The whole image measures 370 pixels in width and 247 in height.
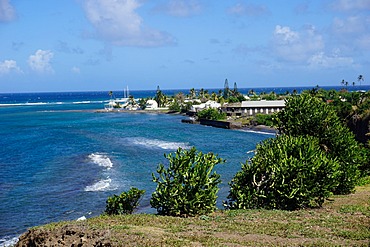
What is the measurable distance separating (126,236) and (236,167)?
32.6m

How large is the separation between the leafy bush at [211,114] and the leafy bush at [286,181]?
8145 centimetres

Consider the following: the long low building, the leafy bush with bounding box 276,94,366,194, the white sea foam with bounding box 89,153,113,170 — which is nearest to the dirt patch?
the leafy bush with bounding box 276,94,366,194

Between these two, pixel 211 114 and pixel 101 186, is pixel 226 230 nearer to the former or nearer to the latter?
pixel 101 186

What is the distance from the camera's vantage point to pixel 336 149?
100 feet

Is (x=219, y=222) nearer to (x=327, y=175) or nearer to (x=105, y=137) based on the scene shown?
(x=327, y=175)

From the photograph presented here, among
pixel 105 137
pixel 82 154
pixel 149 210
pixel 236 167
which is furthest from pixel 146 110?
pixel 149 210

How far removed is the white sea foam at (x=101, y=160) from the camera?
50.6 m

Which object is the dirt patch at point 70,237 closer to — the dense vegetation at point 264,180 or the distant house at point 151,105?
the dense vegetation at point 264,180

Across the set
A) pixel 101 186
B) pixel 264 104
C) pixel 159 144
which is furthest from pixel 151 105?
pixel 101 186

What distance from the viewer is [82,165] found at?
1980 inches

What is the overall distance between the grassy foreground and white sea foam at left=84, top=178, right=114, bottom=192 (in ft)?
58.5

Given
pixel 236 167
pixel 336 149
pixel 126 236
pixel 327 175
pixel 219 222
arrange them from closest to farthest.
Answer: pixel 126 236 < pixel 219 222 < pixel 327 175 < pixel 336 149 < pixel 236 167

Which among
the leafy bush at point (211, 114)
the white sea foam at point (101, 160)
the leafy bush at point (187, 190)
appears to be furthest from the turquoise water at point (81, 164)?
the leafy bush at point (211, 114)

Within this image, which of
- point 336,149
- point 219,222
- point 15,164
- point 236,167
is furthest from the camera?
point 15,164
